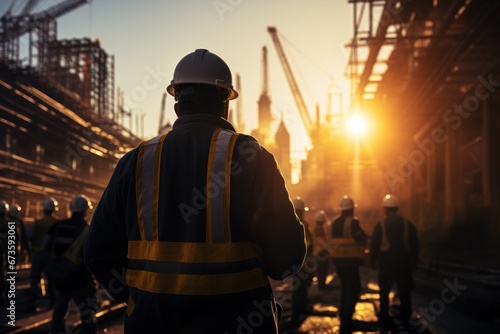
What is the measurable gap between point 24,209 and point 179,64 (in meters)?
26.8

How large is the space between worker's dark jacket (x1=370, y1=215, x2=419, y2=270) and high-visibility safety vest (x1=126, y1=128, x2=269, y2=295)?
6.00 m

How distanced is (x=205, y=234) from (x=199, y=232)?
0.02m

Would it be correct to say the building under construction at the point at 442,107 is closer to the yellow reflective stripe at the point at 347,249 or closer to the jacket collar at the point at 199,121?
the yellow reflective stripe at the point at 347,249

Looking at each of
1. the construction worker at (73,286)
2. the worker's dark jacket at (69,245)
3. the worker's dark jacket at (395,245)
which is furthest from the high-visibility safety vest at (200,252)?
the worker's dark jacket at (395,245)

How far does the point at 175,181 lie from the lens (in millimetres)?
2332

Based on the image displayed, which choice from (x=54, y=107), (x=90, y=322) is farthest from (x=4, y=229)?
(x=54, y=107)

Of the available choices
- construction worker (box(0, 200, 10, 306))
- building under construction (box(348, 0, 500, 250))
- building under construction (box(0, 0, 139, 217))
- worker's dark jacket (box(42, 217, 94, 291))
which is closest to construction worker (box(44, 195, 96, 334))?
worker's dark jacket (box(42, 217, 94, 291))

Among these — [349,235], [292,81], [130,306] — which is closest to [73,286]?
[349,235]

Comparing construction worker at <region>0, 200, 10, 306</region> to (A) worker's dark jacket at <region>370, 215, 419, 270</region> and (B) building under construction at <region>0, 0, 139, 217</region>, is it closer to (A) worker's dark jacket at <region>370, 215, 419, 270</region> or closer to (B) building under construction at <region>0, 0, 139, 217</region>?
(A) worker's dark jacket at <region>370, 215, 419, 270</region>

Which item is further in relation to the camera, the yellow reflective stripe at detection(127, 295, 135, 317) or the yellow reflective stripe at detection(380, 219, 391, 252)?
the yellow reflective stripe at detection(380, 219, 391, 252)

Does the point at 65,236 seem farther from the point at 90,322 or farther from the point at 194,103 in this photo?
the point at 194,103

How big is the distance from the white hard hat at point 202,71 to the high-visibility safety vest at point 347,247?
5700 mm

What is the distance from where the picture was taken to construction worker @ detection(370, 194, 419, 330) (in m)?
8.04

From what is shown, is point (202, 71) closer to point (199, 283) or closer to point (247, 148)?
point (247, 148)
